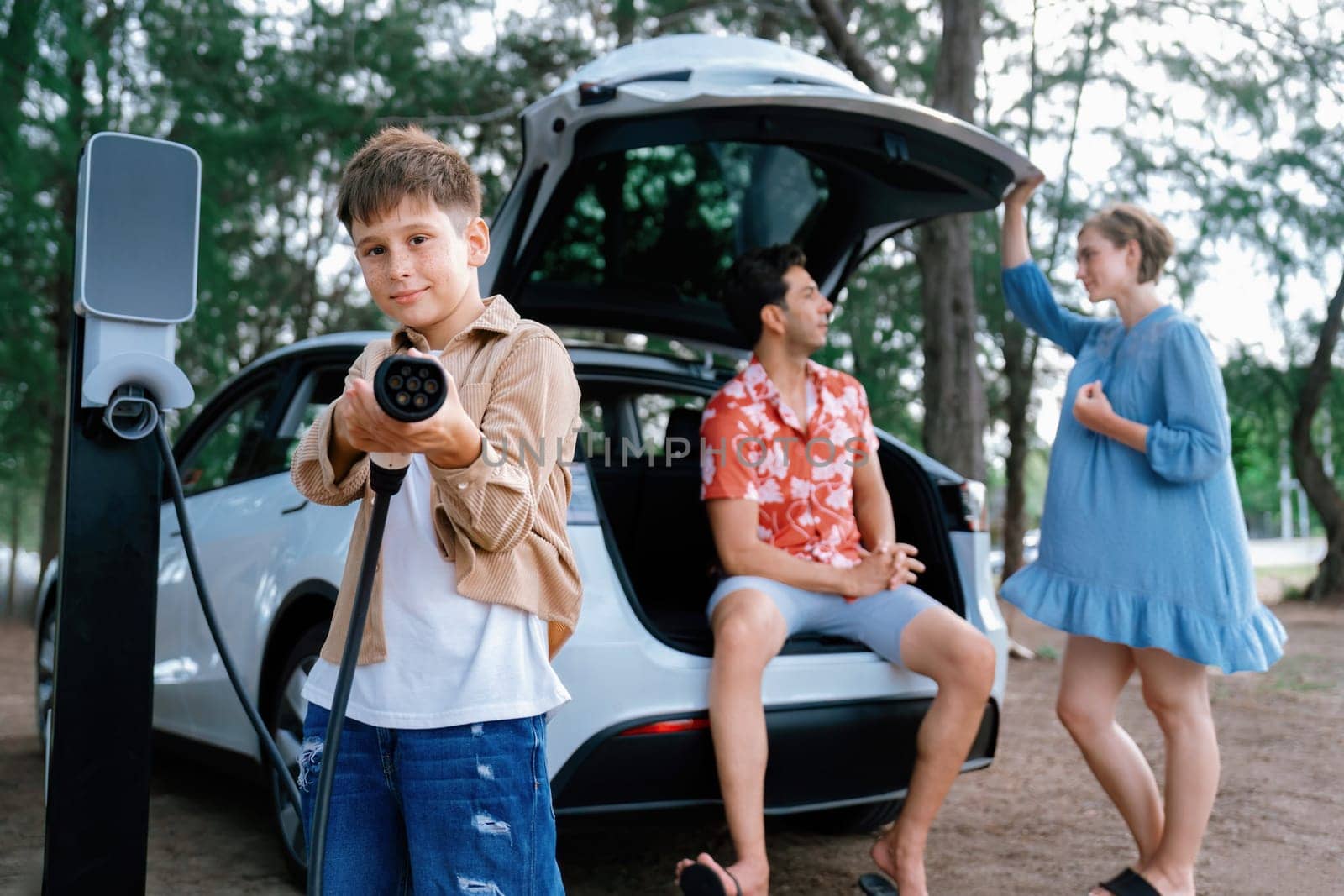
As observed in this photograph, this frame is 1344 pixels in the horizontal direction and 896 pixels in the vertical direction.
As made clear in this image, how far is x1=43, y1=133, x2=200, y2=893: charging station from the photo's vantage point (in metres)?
2.00

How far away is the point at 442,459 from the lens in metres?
1.39

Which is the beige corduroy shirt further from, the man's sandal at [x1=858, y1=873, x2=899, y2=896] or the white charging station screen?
the man's sandal at [x1=858, y1=873, x2=899, y2=896]

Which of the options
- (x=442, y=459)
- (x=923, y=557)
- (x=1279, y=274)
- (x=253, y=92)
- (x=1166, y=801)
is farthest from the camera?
(x=1279, y=274)

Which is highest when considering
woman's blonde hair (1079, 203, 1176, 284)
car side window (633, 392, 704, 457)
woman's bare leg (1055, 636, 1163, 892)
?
woman's blonde hair (1079, 203, 1176, 284)

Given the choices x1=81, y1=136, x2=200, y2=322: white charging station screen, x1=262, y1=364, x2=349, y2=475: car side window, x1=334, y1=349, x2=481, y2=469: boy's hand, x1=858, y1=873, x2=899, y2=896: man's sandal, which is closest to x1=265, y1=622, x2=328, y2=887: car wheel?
x1=262, y1=364, x2=349, y2=475: car side window

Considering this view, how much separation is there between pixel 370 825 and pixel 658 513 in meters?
2.32

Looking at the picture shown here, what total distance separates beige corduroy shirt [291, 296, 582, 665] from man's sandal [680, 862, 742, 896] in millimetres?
1086

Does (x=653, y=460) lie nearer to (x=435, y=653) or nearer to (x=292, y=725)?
(x=292, y=725)

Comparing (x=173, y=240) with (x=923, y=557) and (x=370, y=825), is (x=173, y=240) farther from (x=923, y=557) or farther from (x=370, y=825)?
(x=923, y=557)

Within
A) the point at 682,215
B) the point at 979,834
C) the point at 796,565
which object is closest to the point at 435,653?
the point at 796,565

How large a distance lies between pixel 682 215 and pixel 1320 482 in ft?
36.8

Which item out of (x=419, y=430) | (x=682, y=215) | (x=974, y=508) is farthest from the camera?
(x=682, y=215)

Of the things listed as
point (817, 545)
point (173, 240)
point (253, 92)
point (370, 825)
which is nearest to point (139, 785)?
point (370, 825)

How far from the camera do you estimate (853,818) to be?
363cm
